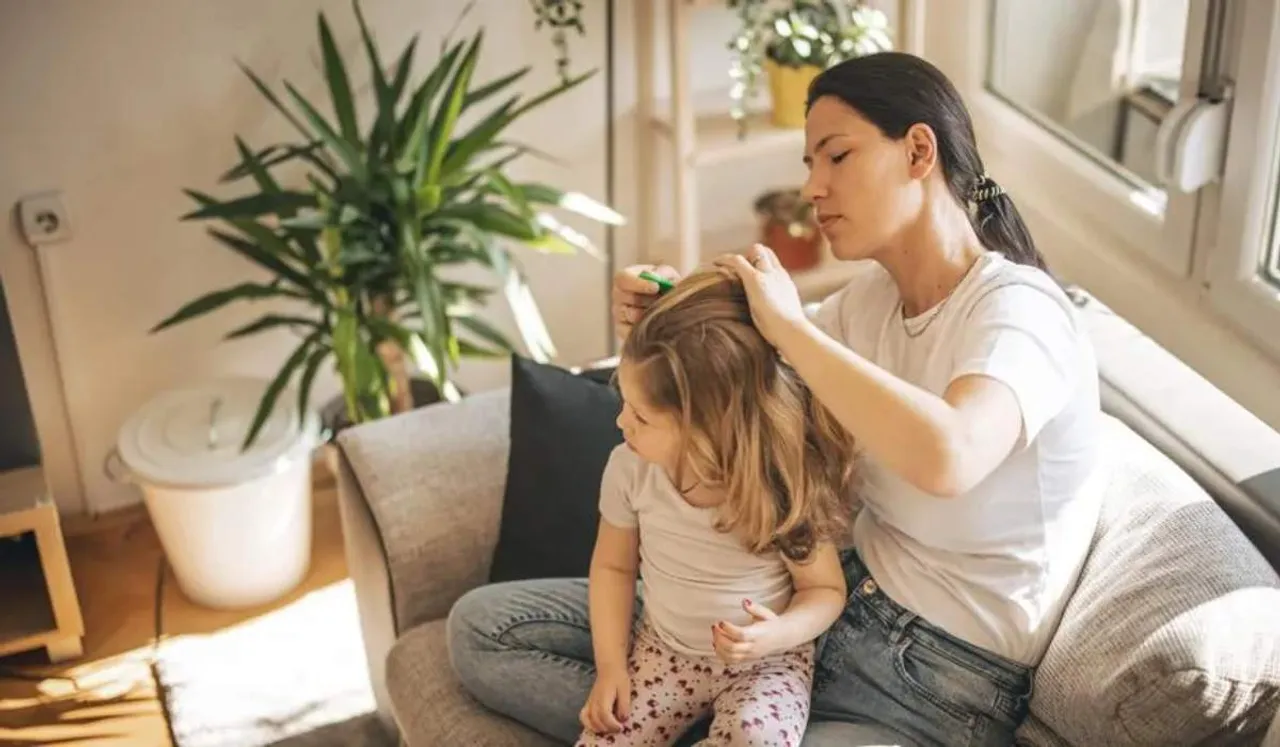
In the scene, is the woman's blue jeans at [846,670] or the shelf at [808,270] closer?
the woman's blue jeans at [846,670]

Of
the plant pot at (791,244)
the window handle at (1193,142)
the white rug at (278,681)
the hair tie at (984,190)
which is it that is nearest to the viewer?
the hair tie at (984,190)

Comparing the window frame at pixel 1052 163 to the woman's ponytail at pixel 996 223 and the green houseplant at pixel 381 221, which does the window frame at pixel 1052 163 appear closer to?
the woman's ponytail at pixel 996 223

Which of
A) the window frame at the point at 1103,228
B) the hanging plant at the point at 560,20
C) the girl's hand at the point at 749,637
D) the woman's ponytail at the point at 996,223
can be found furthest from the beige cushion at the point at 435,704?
the hanging plant at the point at 560,20

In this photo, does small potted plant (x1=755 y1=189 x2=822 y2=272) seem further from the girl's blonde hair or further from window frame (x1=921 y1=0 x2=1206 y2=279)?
the girl's blonde hair

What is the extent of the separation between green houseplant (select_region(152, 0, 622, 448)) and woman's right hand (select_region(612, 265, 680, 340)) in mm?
865

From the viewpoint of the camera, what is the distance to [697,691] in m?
1.77

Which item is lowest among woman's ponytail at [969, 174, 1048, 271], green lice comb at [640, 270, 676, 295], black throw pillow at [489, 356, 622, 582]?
black throw pillow at [489, 356, 622, 582]

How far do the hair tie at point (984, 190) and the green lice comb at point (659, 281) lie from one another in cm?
35

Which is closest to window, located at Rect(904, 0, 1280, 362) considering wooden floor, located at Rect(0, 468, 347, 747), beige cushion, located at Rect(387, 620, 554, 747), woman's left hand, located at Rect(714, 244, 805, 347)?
woman's left hand, located at Rect(714, 244, 805, 347)

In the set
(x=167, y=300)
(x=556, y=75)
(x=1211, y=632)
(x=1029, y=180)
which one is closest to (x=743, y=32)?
(x=556, y=75)

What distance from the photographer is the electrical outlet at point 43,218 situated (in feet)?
8.93

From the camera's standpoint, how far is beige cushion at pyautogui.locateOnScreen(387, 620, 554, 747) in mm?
1863

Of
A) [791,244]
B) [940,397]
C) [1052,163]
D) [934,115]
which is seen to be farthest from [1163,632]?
[791,244]

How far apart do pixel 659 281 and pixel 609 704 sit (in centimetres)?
48
